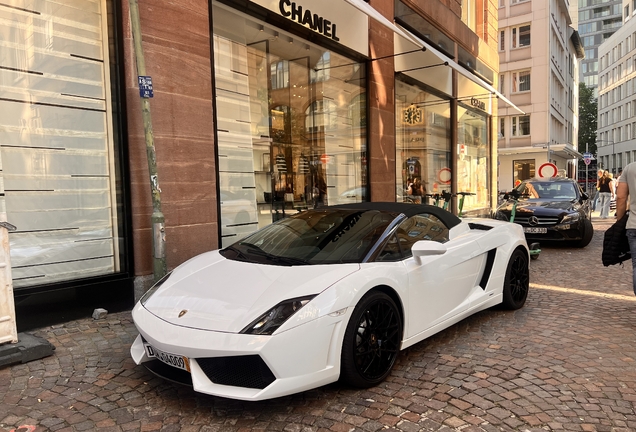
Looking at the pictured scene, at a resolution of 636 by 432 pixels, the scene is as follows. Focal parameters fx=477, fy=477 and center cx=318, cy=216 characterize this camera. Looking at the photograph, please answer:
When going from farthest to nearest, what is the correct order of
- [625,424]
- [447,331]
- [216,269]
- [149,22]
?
[149,22], [447,331], [216,269], [625,424]

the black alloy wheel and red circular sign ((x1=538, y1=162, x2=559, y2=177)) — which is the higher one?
red circular sign ((x1=538, y1=162, x2=559, y2=177))

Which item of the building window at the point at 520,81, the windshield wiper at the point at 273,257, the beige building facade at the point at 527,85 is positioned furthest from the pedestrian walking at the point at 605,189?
the building window at the point at 520,81

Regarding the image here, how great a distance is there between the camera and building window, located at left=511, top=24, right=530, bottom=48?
127ft

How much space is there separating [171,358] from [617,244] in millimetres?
4671

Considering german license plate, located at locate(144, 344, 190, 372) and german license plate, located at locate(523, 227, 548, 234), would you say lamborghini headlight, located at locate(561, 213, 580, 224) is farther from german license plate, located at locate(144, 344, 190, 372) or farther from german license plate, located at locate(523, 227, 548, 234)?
german license plate, located at locate(144, 344, 190, 372)

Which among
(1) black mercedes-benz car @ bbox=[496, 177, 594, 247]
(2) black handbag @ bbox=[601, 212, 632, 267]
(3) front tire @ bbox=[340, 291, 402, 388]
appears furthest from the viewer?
(1) black mercedes-benz car @ bbox=[496, 177, 594, 247]

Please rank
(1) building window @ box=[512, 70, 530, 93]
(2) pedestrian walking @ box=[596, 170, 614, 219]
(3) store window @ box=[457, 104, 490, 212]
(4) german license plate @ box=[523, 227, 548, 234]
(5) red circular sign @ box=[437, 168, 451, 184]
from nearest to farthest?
(4) german license plate @ box=[523, 227, 548, 234] < (5) red circular sign @ box=[437, 168, 451, 184] < (3) store window @ box=[457, 104, 490, 212] < (2) pedestrian walking @ box=[596, 170, 614, 219] < (1) building window @ box=[512, 70, 530, 93]

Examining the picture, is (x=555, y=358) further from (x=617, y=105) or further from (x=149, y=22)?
(x=617, y=105)

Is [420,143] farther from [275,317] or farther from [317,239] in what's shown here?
[275,317]

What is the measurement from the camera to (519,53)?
128 ft

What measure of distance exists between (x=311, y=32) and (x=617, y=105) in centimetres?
8612

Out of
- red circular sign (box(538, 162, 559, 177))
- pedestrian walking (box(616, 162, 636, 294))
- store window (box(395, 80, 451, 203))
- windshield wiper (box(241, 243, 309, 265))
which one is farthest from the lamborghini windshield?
red circular sign (box(538, 162, 559, 177))

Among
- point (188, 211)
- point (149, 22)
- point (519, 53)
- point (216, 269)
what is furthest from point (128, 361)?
point (519, 53)

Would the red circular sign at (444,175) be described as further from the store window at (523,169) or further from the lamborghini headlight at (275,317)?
the store window at (523,169)
